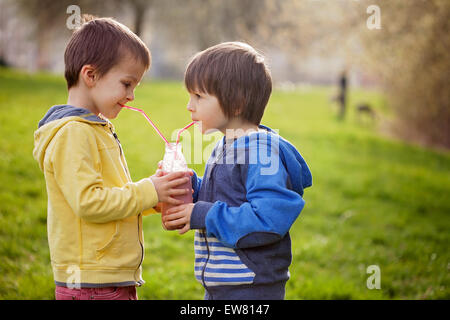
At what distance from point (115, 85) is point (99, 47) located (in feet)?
0.54

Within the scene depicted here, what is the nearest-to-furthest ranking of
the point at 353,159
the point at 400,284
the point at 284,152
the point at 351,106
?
the point at 284,152 → the point at 400,284 → the point at 353,159 → the point at 351,106

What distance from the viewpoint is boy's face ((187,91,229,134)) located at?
1930 millimetres

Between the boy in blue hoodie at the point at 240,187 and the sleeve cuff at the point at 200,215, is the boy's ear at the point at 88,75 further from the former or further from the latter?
the sleeve cuff at the point at 200,215

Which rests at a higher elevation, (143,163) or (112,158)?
(112,158)

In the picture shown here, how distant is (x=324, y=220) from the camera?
5074 millimetres

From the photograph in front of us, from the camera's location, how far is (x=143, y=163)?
239 inches

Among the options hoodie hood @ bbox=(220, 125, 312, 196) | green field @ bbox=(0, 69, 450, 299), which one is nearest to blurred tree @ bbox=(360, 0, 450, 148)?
green field @ bbox=(0, 69, 450, 299)

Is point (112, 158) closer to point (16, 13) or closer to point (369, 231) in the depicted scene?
point (369, 231)

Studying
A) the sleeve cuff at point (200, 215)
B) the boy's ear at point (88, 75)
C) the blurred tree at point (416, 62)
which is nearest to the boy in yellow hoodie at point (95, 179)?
the boy's ear at point (88, 75)

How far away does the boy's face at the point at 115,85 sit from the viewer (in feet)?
6.10

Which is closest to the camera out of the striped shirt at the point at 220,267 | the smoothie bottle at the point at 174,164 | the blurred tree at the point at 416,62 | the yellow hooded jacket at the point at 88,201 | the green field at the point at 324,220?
the yellow hooded jacket at the point at 88,201

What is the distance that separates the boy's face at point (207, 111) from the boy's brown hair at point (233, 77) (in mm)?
21
